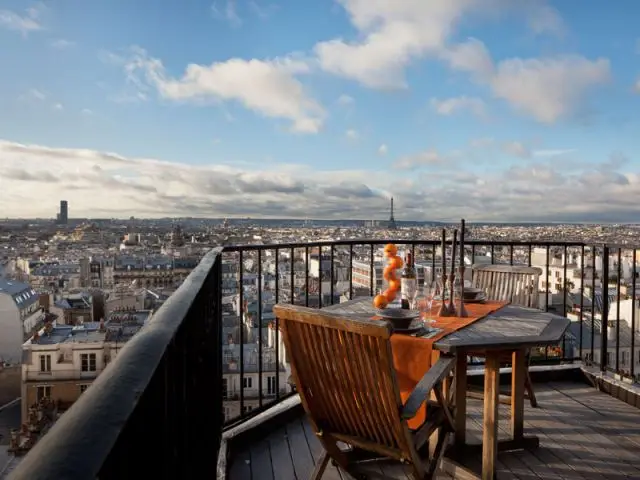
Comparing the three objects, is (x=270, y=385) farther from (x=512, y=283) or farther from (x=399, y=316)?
(x=399, y=316)

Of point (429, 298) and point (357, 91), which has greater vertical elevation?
point (357, 91)

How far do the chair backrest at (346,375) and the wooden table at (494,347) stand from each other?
23cm

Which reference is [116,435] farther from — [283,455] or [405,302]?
[283,455]

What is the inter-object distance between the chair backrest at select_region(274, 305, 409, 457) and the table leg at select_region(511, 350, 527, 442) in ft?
4.06

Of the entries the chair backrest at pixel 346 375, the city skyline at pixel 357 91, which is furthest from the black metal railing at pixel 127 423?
the city skyline at pixel 357 91

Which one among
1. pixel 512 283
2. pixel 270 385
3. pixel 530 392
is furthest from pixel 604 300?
pixel 270 385

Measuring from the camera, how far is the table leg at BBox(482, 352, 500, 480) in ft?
8.70

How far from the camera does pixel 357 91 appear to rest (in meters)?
14.1

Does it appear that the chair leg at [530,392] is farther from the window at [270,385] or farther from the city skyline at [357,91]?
the window at [270,385]

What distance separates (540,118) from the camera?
16.0 metres

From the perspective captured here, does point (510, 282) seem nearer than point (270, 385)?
Yes

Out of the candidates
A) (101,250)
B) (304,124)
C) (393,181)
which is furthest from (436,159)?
(101,250)

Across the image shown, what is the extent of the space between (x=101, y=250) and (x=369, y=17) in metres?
33.3

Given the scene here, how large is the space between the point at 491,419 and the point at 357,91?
494 inches
